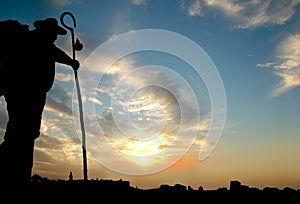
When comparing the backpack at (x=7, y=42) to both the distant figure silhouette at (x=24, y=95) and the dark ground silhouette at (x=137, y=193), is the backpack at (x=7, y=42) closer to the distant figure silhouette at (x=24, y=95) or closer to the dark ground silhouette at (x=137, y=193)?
the distant figure silhouette at (x=24, y=95)

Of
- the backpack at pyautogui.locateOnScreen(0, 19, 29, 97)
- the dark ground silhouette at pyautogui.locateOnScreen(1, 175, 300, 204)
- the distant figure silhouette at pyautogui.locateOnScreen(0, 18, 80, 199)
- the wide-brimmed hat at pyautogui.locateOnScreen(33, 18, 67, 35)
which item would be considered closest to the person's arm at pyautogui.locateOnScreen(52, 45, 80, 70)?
the distant figure silhouette at pyautogui.locateOnScreen(0, 18, 80, 199)

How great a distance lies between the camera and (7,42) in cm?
622

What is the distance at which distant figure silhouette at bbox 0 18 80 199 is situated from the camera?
586 centimetres

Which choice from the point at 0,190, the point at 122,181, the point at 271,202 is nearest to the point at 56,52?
the point at 0,190

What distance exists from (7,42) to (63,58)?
1.26 m

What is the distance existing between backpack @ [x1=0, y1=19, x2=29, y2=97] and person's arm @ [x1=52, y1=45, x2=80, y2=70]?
81cm

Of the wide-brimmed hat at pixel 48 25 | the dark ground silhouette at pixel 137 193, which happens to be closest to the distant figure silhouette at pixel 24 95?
the wide-brimmed hat at pixel 48 25

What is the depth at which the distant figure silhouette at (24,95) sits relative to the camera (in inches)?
231

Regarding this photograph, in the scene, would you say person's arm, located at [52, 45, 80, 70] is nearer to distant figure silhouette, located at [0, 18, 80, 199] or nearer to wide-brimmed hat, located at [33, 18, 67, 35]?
distant figure silhouette, located at [0, 18, 80, 199]

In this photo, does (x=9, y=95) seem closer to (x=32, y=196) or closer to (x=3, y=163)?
(x=3, y=163)

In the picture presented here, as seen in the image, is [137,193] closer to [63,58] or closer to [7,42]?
[63,58]

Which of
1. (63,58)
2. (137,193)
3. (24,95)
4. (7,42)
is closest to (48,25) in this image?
(63,58)

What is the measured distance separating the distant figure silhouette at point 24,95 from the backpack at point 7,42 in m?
0.02

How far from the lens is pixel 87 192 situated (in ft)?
22.7
